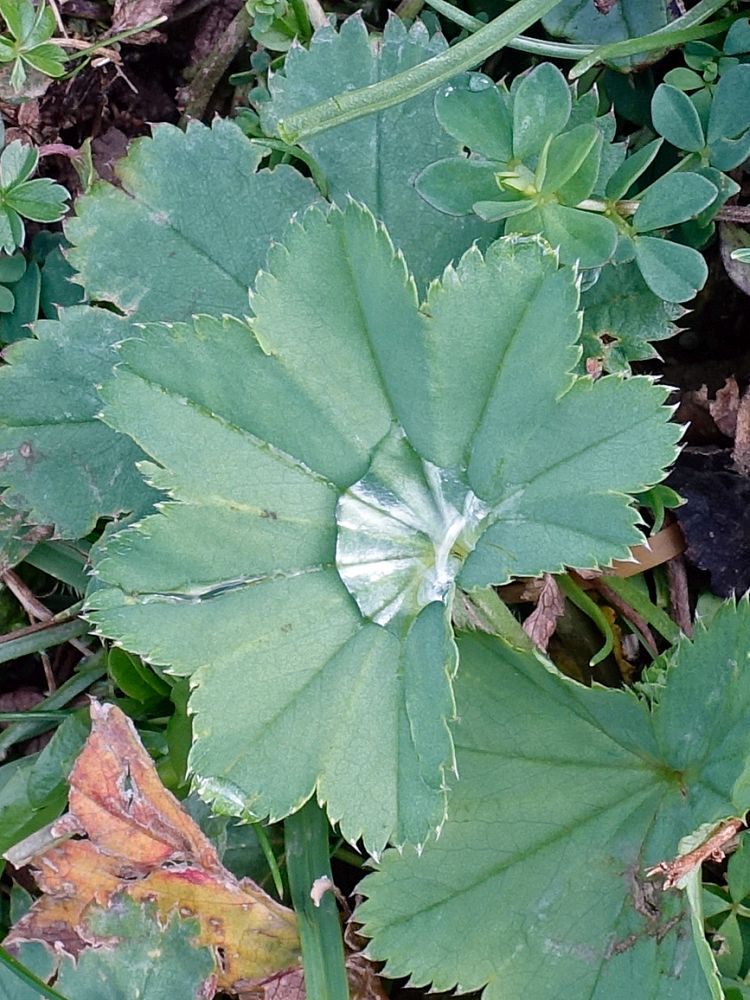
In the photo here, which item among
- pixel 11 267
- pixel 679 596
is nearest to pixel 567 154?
pixel 679 596

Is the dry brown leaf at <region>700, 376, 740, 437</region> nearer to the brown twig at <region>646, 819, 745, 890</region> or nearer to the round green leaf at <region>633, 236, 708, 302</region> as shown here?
the round green leaf at <region>633, 236, 708, 302</region>

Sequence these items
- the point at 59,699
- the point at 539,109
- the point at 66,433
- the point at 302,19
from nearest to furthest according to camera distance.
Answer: the point at 539,109 → the point at 66,433 → the point at 302,19 → the point at 59,699

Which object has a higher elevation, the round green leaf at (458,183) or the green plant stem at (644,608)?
the round green leaf at (458,183)

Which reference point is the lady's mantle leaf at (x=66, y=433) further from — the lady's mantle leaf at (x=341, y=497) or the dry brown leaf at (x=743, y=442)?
the dry brown leaf at (x=743, y=442)

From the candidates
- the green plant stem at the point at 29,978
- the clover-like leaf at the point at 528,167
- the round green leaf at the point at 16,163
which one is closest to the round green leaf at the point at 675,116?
the clover-like leaf at the point at 528,167

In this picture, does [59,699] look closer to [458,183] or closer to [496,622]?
[496,622]

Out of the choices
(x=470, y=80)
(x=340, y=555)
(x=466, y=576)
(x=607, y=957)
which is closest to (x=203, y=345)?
(x=340, y=555)

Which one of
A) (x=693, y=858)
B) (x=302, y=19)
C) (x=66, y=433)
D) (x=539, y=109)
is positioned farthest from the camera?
(x=302, y=19)

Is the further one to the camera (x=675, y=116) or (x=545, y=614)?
(x=545, y=614)
